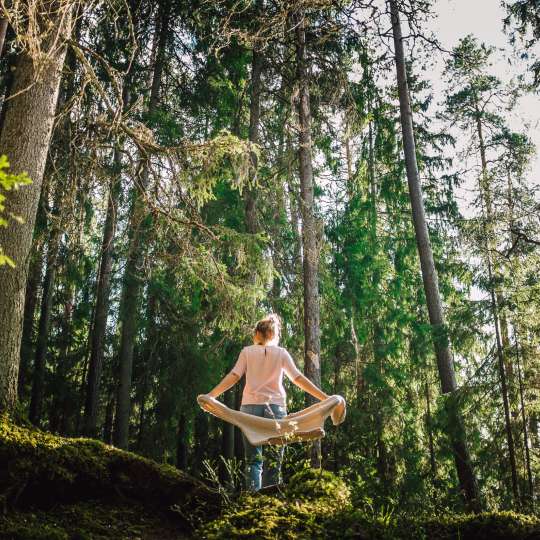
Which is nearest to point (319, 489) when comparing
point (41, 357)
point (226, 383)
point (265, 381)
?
point (265, 381)

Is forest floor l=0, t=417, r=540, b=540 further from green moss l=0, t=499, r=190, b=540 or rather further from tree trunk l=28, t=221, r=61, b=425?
tree trunk l=28, t=221, r=61, b=425

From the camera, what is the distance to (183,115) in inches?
524

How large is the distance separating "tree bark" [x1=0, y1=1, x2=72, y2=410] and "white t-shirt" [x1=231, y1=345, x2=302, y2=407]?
202 cm

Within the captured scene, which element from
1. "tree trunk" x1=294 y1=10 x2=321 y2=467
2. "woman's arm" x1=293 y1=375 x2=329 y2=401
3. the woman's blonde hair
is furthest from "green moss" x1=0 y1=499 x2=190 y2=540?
"tree trunk" x1=294 y1=10 x2=321 y2=467

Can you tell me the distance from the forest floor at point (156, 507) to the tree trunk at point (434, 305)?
5.47 metres

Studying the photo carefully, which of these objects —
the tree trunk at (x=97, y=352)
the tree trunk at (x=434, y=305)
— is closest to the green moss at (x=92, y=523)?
the tree trunk at (x=434, y=305)

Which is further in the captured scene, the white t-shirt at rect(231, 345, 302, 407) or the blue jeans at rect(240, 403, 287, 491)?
the white t-shirt at rect(231, 345, 302, 407)

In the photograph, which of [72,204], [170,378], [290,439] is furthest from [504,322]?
[170,378]

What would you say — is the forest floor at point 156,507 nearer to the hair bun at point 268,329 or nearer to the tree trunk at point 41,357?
the hair bun at point 268,329

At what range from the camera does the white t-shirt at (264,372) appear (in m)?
4.57

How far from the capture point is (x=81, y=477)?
145 inches

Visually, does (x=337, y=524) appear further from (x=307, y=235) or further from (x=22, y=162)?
(x=307, y=235)

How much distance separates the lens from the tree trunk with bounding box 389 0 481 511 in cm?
848

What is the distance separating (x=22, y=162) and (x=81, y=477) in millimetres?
2964
